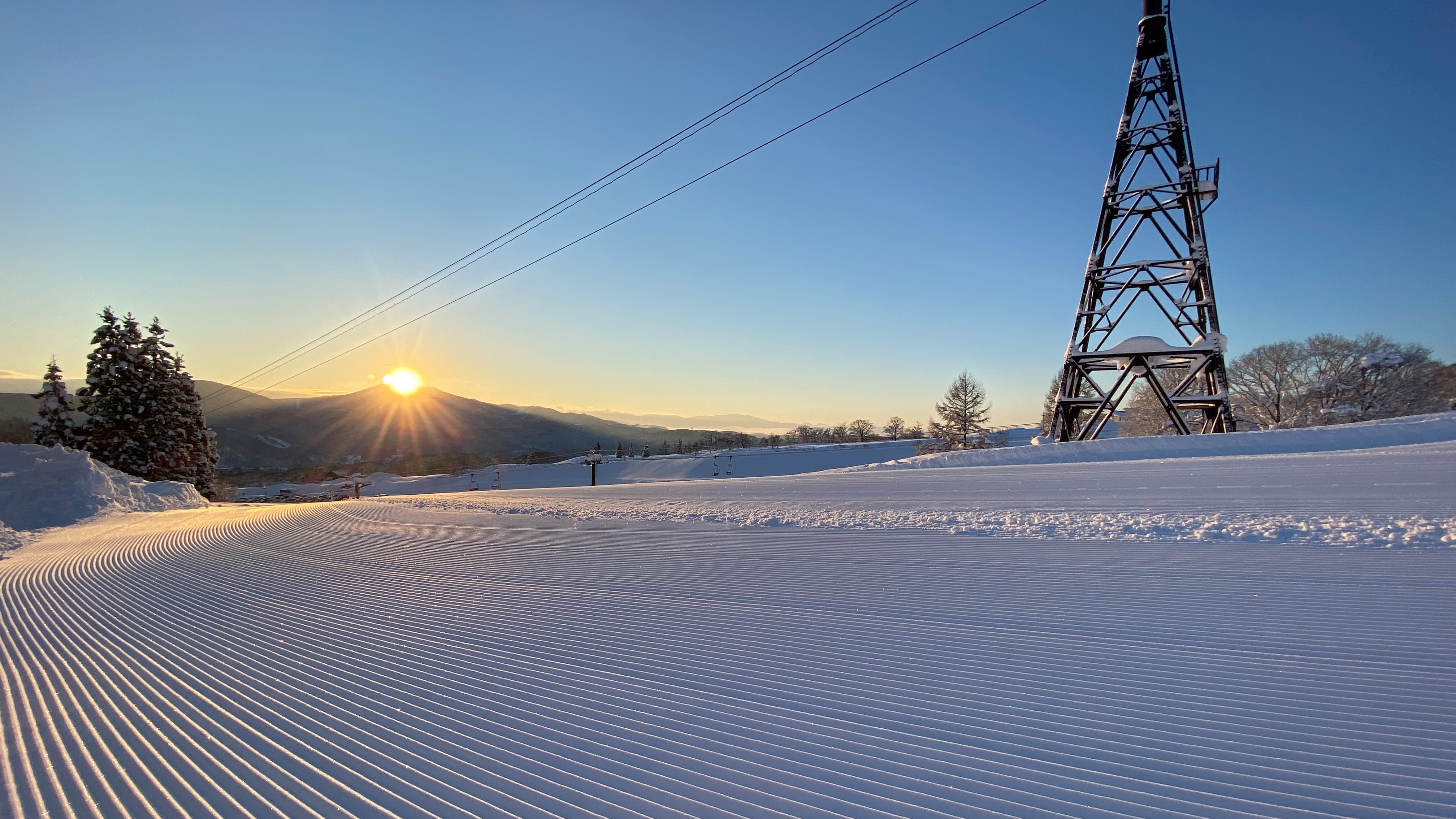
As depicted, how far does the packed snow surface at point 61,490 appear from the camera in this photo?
19.9 meters

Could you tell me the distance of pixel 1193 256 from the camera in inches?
785

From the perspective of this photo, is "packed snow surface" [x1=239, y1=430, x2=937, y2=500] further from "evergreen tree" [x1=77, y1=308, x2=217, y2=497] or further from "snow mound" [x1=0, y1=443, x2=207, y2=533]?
"snow mound" [x1=0, y1=443, x2=207, y2=533]

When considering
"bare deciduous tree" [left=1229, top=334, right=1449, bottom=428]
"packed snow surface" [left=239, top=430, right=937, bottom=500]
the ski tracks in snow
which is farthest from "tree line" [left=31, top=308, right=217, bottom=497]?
"bare deciduous tree" [left=1229, top=334, right=1449, bottom=428]

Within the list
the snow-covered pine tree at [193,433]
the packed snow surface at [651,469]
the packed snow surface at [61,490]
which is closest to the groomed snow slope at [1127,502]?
the packed snow surface at [61,490]

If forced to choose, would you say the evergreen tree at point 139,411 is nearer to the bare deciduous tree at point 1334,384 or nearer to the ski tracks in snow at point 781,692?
the ski tracks in snow at point 781,692

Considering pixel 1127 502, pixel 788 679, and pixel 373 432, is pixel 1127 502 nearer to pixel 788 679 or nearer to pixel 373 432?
pixel 788 679

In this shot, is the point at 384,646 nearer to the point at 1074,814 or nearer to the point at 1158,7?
the point at 1074,814

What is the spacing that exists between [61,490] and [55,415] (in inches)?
777

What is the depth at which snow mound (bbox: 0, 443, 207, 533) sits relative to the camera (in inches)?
778

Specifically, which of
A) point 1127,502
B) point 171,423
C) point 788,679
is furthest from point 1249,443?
point 171,423

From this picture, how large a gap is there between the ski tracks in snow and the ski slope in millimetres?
28

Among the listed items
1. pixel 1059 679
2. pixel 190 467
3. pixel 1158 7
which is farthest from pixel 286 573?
pixel 190 467

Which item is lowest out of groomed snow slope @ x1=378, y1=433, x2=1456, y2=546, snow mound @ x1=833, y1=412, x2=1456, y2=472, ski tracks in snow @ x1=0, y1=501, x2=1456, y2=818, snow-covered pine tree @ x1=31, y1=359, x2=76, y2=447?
ski tracks in snow @ x1=0, y1=501, x2=1456, y2=818

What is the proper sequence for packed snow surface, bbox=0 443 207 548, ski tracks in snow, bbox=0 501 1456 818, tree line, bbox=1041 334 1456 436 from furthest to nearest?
tree line, bbox=1041 334 1456 436 → packed snow surface, bbox=0 443 207 548 → ski tracks in snow, bbox=0 501 1456 818
